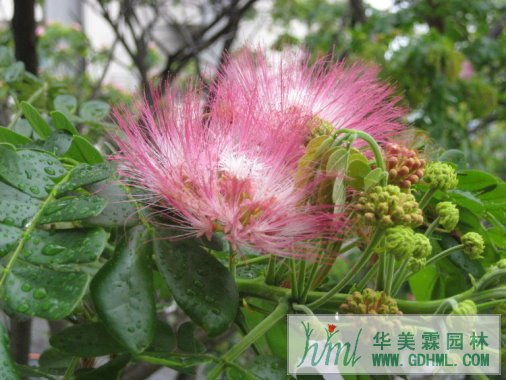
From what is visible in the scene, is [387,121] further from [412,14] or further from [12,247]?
[412,14]

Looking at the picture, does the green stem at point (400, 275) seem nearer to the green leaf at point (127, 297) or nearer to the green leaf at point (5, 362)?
the green leaf at point (127, 297)

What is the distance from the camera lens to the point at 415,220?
599 mm

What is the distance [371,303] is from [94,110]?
742mm

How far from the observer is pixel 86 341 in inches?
25.8

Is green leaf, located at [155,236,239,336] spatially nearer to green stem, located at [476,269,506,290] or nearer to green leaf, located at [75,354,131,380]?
green leaf, located at [75,354,131,380]

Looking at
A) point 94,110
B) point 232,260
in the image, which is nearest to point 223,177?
point 232,260

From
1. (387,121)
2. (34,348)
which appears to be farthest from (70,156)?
(34,348)

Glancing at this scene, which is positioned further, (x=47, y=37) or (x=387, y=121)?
(x=47, y=37)

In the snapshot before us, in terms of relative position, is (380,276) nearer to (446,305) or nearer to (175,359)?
(446,305)

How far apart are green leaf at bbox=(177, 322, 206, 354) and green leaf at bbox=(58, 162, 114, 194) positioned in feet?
0.78

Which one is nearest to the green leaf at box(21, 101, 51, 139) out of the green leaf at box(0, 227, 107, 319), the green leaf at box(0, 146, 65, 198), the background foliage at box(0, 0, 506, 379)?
the background foliage at box(0, 0, 506, 379)

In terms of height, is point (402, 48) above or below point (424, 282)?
above

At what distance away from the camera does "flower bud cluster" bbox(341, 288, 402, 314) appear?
0.62 m

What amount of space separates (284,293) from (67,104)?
68 cm
